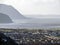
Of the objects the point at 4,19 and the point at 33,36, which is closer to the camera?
the point at 33,36

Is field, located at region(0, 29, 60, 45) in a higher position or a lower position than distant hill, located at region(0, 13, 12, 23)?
lower

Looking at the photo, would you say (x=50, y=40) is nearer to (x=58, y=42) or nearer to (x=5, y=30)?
(x=58, y=42)

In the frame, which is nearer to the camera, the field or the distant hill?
the field

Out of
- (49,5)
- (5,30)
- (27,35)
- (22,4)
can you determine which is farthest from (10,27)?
(49,5)

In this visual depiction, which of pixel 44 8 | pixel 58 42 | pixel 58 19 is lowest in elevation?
pixel 58 42

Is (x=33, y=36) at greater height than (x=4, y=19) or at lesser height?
lesser

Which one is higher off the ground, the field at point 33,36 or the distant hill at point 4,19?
the distant hill at point 4,19

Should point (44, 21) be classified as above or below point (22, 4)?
below

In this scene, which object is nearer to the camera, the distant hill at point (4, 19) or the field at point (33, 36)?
the field at point (33, 36)
